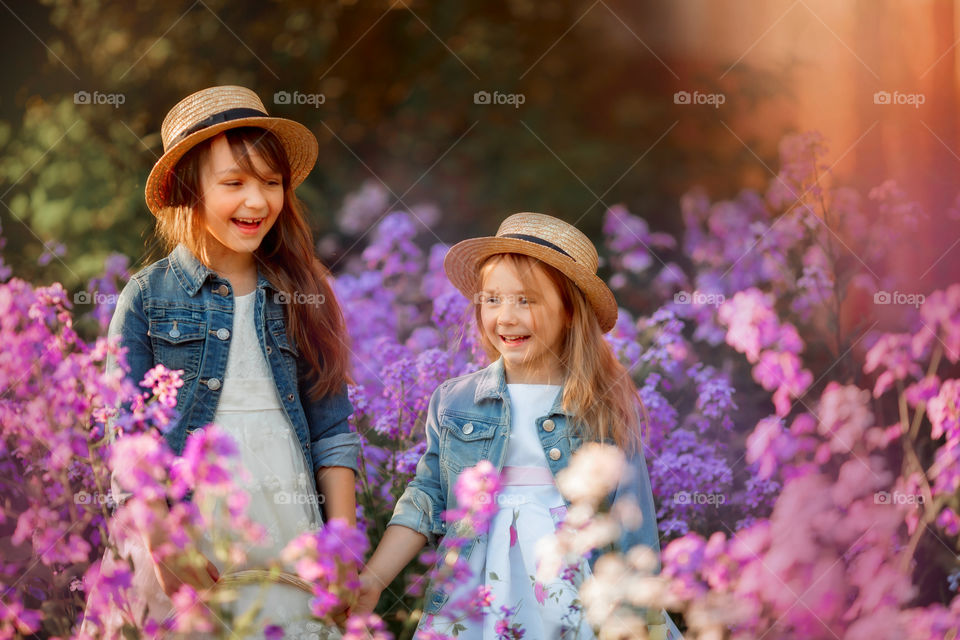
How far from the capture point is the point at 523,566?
262 cm

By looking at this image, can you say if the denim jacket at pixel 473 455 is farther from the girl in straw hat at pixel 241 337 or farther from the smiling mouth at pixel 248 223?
the smiling mouth at pixel 248 223

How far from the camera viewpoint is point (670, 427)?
348cm

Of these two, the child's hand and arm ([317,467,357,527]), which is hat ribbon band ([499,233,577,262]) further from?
the child's hand

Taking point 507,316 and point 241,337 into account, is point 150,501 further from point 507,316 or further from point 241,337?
point 507,316

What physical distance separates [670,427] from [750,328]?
436 mm

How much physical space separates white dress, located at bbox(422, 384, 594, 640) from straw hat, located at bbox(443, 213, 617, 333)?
347 millimetres

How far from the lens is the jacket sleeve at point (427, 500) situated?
2.68 metres

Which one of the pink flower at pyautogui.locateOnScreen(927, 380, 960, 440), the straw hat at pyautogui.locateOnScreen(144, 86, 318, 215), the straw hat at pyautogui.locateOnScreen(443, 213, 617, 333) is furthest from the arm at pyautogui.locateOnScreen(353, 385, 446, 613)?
the pink flower at pyautogui.locateOnScreen(927, 380, 960, 440)

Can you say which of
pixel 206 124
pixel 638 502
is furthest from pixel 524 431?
pixel 206 124

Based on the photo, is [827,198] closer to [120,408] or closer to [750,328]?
[750,328]

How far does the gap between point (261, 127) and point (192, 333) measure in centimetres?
54

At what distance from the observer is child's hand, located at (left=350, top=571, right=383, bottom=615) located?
2551mm

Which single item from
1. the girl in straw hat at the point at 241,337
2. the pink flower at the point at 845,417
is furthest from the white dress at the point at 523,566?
the pink flower at the point at 845,417

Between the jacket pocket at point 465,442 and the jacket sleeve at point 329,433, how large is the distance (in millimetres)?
247
